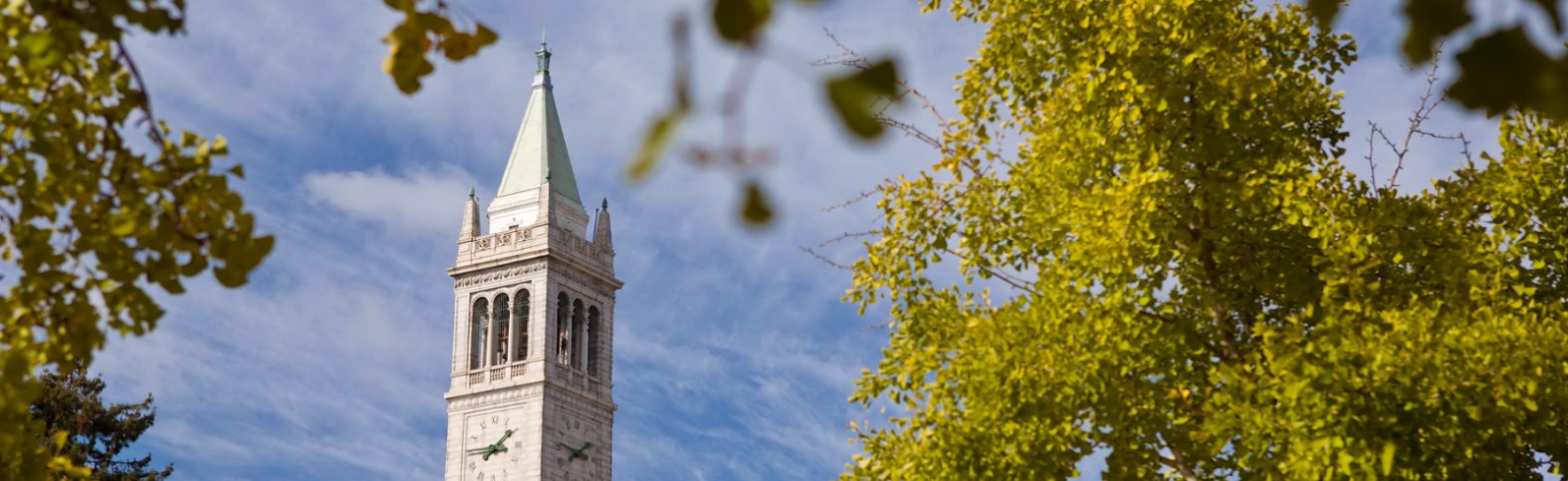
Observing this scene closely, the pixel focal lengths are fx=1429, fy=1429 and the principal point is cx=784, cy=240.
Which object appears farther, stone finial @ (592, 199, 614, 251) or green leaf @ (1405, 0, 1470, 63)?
stone finial @ (592, 199, 614, 251)

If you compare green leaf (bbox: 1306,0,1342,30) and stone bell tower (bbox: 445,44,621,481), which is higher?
stone bell tower (bbox: 445,44,621,481)

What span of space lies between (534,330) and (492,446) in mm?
4652

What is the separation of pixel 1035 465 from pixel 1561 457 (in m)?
3.11

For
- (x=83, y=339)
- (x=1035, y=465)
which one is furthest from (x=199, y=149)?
(x=1035, y=465)

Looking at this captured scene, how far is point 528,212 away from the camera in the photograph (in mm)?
57469

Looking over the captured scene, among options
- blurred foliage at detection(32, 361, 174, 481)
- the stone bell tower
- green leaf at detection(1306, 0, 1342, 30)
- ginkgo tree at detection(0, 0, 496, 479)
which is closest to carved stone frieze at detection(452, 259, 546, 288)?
the stone bell tower

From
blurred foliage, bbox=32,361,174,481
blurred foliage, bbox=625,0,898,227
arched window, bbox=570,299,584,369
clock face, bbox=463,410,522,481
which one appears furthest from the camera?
arched window, bbox=570,299,584,369

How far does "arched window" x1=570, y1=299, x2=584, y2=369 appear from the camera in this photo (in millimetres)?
56531

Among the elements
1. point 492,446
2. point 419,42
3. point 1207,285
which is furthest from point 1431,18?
point 492,446

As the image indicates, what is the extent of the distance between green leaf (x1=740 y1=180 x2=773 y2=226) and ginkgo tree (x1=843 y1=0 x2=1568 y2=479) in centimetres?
600

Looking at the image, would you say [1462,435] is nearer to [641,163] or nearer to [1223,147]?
[1223,147]

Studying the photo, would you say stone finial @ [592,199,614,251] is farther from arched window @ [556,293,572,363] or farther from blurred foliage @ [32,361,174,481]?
blurred foliage @ [32,361,174,481]

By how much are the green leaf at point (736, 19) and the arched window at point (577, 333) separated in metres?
55.3

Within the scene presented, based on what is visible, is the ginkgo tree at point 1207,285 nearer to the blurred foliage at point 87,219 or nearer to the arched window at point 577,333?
the blurred foliage at point 87,219
